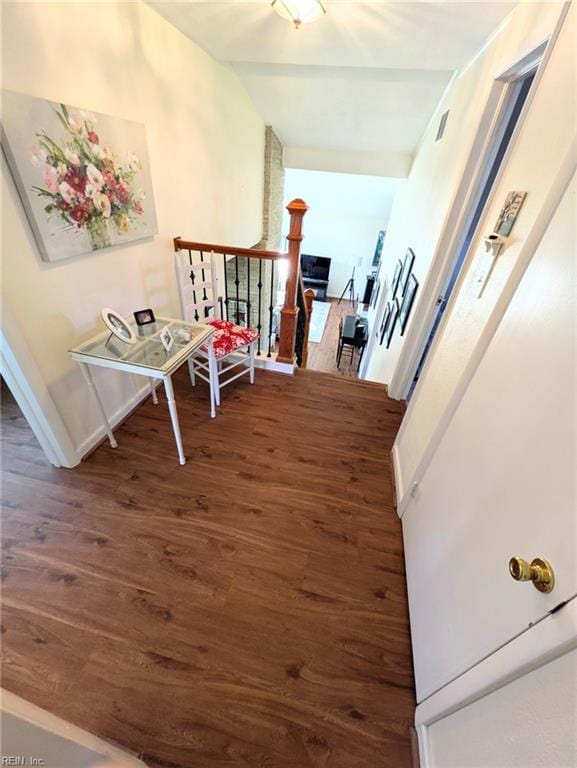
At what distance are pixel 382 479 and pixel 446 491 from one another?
728 millimetres

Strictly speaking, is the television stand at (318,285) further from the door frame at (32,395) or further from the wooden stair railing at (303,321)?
the door frame at (32,395)

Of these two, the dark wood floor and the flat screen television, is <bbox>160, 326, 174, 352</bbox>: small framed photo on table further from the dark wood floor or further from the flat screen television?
the flat screen television

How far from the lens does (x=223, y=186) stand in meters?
3.33

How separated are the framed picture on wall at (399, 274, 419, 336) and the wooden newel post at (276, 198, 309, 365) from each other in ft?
3.00

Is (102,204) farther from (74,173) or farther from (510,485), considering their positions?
(510,485)

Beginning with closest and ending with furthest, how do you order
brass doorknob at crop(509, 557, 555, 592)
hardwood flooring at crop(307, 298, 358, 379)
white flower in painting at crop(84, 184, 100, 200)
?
brass doorknob at crop(509, 557, 555, 592) → white flower in painting at crop(84, 184, 100, 200) → hardwood flooring at crop(307, 298, 358, 379)

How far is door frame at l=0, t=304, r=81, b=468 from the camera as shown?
1421 mm

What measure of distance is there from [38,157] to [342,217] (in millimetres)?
8783

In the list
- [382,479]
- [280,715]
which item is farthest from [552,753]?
[382,479]

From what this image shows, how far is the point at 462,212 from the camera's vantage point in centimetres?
183

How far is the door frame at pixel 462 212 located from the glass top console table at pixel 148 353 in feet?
4.45

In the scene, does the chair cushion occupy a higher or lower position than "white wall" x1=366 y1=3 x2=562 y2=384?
lower

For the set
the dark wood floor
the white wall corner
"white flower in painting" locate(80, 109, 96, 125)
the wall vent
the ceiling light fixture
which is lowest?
the dark wood floor

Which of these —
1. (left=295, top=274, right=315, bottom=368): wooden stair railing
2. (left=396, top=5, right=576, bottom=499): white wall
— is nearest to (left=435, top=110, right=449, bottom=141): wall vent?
(left=396, top=5, right=576, bottom=499): white wall
